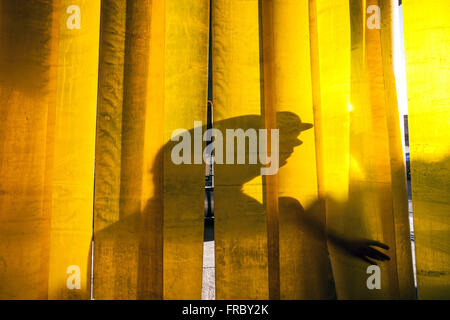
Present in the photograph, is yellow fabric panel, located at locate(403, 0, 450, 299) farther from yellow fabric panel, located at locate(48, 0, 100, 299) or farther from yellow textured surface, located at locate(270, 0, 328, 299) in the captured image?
yellow fabric panel, located at locate(48, 0, 100, 299)

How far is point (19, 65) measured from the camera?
0.96 meters

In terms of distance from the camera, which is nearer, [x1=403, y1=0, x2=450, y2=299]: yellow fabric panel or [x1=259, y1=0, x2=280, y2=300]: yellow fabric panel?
[x1=403, y1=0, x2=450, y2=299]: yellow fabric panel

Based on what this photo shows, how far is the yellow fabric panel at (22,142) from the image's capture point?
95 centimetres

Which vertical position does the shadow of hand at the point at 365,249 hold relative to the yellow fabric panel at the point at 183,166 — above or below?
below

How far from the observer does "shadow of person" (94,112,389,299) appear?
979 mm

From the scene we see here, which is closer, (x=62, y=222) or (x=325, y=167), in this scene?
(x=62, y=222)

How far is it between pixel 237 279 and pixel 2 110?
3.53ft

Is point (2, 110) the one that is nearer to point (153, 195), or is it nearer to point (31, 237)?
point (31, 237)

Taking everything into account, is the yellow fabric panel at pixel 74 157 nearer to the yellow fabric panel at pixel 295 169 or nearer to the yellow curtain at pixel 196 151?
the yellow curtain at pixel 196 151

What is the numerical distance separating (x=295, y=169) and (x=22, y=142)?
1040 mm
